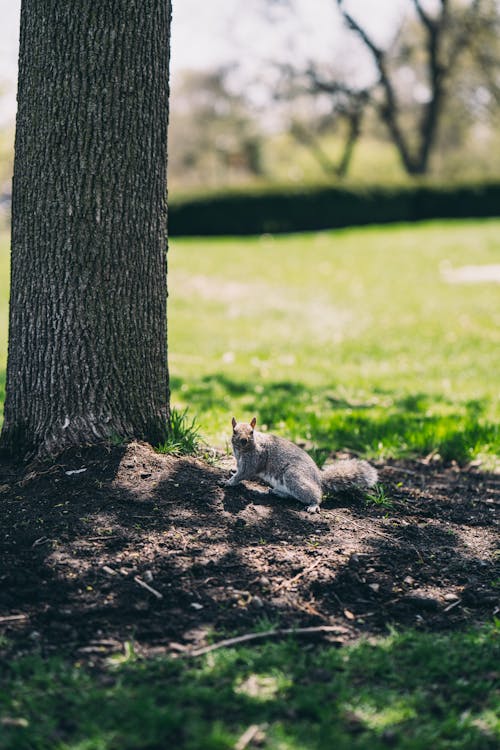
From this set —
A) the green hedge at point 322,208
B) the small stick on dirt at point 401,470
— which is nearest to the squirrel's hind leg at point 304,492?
the small stick on dirt at point 401,470

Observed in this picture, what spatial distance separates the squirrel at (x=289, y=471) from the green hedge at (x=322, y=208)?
18153 mm

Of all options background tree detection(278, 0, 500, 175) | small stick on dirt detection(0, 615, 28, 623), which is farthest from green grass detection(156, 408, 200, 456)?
background tree detection(278, 0, 500, 175)

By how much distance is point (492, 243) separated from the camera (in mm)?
19547

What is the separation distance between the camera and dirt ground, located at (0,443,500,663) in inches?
131

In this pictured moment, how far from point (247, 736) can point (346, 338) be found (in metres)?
9.20

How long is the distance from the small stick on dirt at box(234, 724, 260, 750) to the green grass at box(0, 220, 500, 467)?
2923 mm

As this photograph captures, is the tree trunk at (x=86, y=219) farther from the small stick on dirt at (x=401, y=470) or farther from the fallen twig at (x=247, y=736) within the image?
the fallen twig at (x=247, y=736)

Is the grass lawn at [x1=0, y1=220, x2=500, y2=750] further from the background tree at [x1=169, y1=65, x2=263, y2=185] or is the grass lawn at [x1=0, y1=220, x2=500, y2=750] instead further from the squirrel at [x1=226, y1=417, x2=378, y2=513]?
the background tree at [x1=169, y1=65, x2=263, y2=185]

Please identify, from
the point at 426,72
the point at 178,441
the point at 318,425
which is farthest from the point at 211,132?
the point at 178,441

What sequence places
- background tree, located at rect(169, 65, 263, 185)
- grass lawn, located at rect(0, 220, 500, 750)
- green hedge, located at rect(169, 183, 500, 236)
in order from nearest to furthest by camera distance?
grass lawn, located at rect(0, 220, 500, 750) < green hedge, located at rect(169, 183, 500, 236) < background tree, located at rect(169, 65, 263, 185)

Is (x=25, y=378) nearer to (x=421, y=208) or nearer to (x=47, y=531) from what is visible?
(x=47, y=531)

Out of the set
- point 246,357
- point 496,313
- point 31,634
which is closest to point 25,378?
point 31,634

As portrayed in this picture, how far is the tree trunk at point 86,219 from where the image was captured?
425 centimetres

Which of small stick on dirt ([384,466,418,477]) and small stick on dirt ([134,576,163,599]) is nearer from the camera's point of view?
small stick on dirt ([134,576,163,599])
